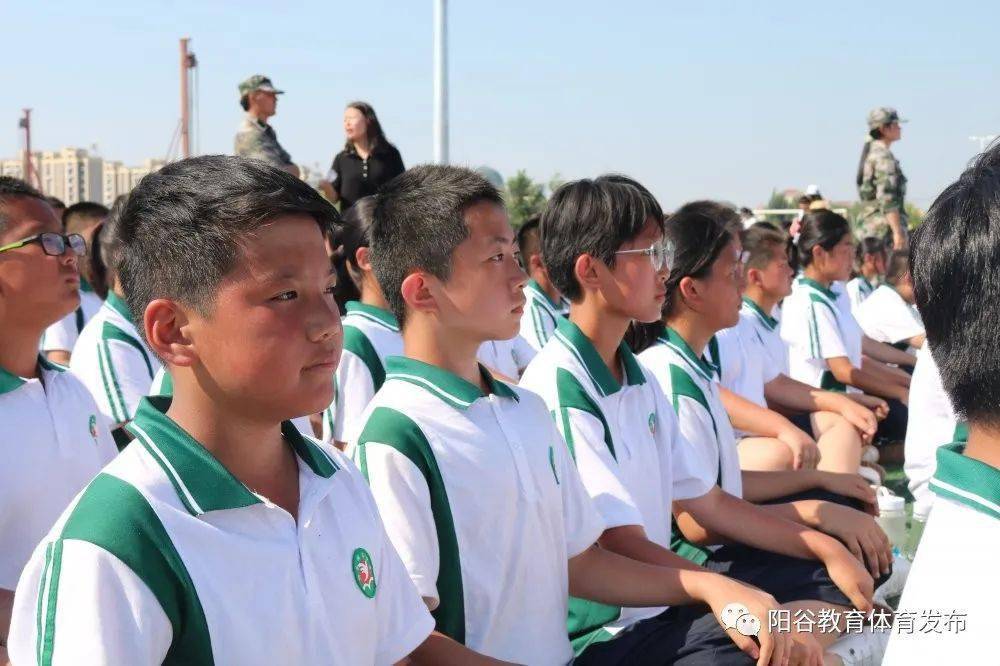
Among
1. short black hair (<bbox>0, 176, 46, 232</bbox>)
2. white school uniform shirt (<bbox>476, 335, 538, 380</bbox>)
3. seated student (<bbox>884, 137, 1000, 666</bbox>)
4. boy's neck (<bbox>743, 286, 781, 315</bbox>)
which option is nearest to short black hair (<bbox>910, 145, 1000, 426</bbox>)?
seated student (<bbox>884, 137, 1000, 666</bbox>)

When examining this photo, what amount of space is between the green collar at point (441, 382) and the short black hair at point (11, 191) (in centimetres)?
105

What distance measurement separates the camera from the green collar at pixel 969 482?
115 cm

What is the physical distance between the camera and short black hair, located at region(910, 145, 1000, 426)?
3.93ft

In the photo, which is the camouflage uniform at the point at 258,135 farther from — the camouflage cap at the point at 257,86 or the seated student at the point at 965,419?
the seated student at the point at 965,419

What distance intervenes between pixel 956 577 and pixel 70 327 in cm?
430

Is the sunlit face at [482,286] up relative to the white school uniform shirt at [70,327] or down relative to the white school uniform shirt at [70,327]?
up

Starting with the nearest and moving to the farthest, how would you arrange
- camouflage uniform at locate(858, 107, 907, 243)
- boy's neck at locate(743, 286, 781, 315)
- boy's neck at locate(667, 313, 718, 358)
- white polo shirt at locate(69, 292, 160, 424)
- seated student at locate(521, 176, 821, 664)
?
seated student at locate(521, 176, 821, 664) → boy's neck at locate(667, 313, 718, 358) → white polo shirt at locate(69, 292, 160, 424) → boy's neck at locate(743, 286, 781, 315) → camouflage uniform at locate(858, 107, 907, 243)

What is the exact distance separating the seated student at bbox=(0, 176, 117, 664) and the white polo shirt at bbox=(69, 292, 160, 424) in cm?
85

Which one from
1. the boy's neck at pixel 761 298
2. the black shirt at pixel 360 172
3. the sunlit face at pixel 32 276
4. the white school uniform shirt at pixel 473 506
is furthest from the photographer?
the black shirt at pixel 360 172

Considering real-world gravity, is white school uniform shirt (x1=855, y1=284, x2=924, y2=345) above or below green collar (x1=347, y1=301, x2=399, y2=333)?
below

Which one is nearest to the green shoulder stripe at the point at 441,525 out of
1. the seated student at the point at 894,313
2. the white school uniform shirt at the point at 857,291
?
the seated student at the point at 894,313

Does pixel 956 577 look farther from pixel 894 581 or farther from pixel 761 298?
pixel 761 298

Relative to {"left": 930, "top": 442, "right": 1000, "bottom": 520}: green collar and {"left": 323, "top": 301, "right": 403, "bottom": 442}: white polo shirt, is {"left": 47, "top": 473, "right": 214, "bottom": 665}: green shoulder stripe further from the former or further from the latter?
{"left": 323, "top": 301, "right": 403, "bottom": 442}: white polo shirt

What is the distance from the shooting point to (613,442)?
258cm
